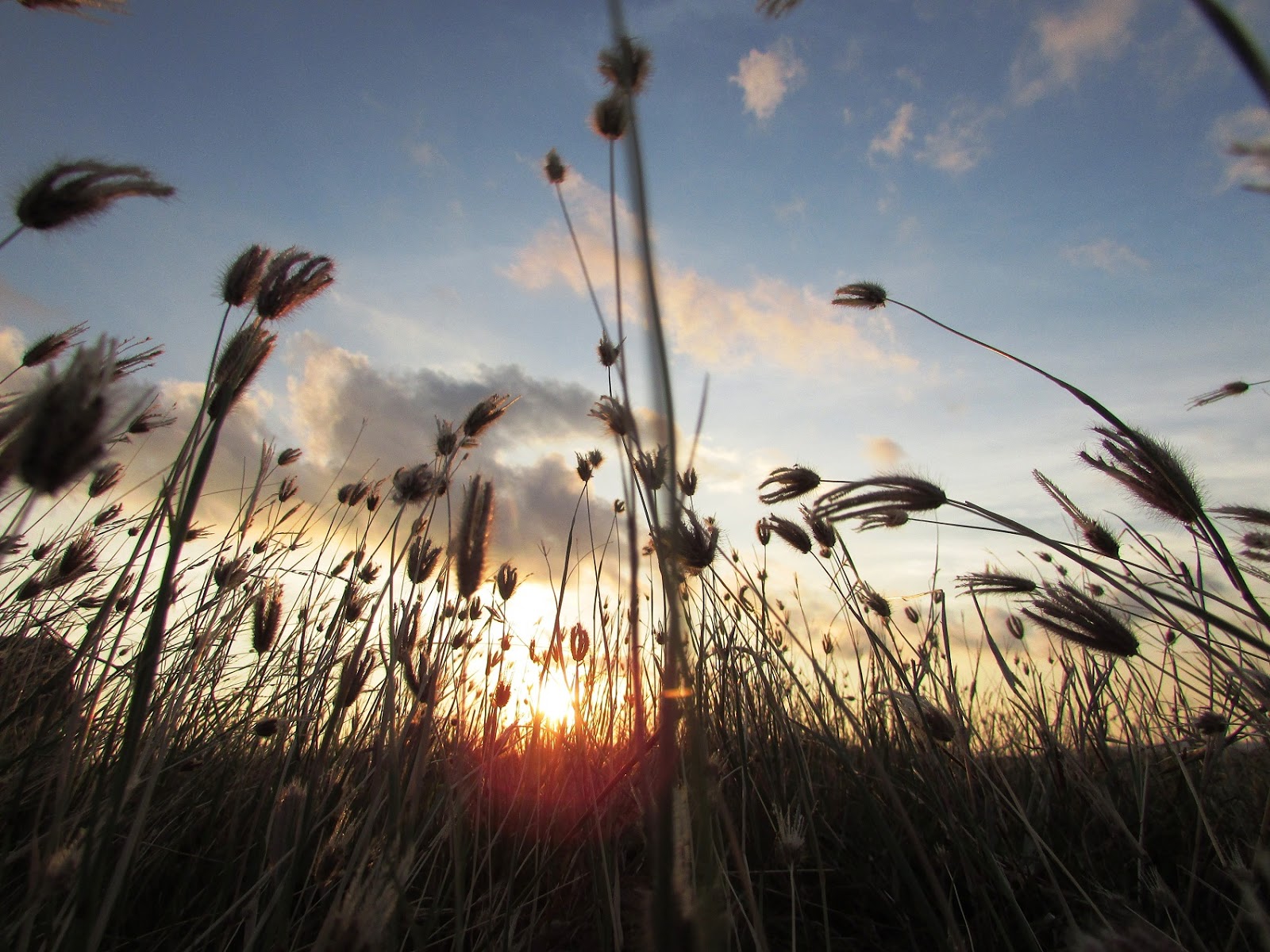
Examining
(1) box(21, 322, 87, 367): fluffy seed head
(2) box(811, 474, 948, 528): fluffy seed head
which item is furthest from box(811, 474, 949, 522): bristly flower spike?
(1) box(21, 322, 87, 367): fluffy seed head

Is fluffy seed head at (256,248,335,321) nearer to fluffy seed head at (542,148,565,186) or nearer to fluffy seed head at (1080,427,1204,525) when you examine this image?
fluffy seed head at (542,148,565,186)

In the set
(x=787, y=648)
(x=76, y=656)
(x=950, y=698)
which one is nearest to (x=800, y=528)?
(x=950, y=698)

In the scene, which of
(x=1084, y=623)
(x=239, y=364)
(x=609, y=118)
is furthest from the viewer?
(x=609, y=118)

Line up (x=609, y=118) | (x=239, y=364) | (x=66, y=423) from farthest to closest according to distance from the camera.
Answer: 1. (x=609, y=118)
2. (x=239, y=364)
3. (x=66, y=423)

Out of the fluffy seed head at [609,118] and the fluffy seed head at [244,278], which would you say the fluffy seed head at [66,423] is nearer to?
the fluffy seed head at [244,278]

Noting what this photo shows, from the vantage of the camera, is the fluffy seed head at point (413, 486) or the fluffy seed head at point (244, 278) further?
the fluffy seed head at point (413, 486)

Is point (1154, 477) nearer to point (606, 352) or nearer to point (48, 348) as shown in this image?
point (606, 352)

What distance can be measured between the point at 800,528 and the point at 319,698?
227 cm

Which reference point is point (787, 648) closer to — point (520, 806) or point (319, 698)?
point (520, 806)

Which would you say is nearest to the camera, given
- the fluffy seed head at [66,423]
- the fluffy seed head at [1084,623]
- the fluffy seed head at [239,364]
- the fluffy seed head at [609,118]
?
the fluffy seed head at [66,423]

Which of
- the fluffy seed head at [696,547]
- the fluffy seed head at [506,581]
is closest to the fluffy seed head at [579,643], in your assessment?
the fluffy seed head at [506,581]

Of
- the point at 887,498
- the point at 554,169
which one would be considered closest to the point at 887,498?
the point at 887,498

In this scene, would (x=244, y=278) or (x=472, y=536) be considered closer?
(x=472, y=536)

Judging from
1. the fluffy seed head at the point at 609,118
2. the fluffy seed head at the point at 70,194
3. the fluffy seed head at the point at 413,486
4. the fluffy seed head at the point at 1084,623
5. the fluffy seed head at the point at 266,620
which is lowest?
the fluffy seed head at the point at 1084,623
